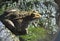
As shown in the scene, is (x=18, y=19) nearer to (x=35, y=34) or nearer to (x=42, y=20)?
(x=35, y=34)

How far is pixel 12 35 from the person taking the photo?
14.0ft

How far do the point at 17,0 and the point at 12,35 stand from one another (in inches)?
35.8

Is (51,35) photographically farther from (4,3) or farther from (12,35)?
(4,3)

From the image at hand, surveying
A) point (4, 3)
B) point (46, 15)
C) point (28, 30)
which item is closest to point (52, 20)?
point (46, 15)

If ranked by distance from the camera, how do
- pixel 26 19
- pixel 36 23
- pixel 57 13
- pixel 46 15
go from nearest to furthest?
pixel 26 19, pixel 36 23, pixel 46 15, pixel 57 13

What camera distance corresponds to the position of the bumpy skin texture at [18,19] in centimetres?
423

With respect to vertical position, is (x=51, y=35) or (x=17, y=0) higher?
(x=17, y=0)

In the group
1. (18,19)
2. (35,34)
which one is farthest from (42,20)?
(18,19)

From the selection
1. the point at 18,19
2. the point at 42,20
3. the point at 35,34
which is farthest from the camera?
the point at 42,20

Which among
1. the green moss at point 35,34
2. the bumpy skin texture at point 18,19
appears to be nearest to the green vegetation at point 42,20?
the green moss at point 35,34

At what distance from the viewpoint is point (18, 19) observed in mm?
4250

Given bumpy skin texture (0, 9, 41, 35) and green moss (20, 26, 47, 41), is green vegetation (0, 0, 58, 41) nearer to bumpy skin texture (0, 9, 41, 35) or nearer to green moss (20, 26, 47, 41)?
green moss (20, 26, 47, 41)

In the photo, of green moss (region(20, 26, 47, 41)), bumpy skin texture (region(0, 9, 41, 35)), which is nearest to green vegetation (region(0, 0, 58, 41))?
green moss (region(20, 26, 47, 41))

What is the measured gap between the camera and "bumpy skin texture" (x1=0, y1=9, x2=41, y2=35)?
13.9ft
